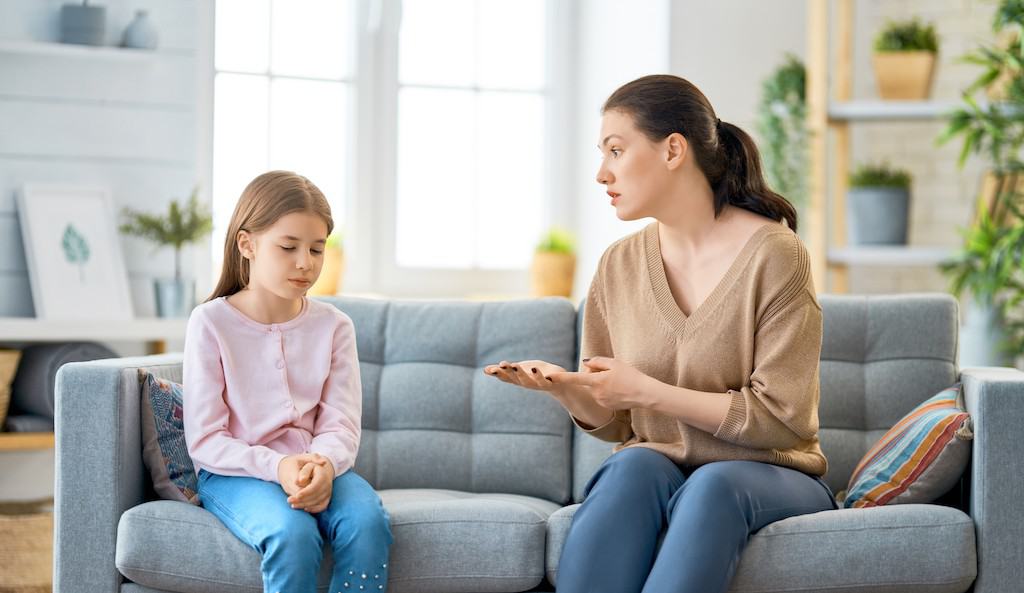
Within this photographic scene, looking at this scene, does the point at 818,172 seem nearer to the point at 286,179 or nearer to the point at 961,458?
the point at 961,458

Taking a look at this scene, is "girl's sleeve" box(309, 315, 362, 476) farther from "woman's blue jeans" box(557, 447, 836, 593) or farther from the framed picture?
the framed picture

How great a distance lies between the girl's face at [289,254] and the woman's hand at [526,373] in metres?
0.41

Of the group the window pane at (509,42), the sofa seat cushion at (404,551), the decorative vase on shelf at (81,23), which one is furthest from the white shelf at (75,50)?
the sofa seat cushion at (404,551)

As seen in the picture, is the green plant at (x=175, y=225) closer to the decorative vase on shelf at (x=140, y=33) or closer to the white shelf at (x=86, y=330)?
the white shelf at (x=86, y=330)

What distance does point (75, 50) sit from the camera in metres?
3.43

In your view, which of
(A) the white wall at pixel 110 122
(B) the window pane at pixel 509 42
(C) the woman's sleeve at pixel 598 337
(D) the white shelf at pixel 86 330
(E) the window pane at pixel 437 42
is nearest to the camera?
(C) the woman's sleeve at pixel 598 337

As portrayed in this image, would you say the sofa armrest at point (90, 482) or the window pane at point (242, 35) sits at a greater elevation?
the window pane at point (242, 35)

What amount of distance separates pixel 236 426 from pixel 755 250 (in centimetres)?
100

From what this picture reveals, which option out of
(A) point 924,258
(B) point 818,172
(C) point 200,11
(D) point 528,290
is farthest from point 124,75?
(A) point 924,258

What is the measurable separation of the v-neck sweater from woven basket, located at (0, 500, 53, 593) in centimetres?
179

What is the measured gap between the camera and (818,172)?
12.9 feet

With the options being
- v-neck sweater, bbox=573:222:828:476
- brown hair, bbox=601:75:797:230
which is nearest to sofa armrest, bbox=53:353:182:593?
v-neck sweater, bbox=573:222:828:476

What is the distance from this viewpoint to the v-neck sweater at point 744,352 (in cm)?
199

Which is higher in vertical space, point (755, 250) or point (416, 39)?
point (416, 39)
